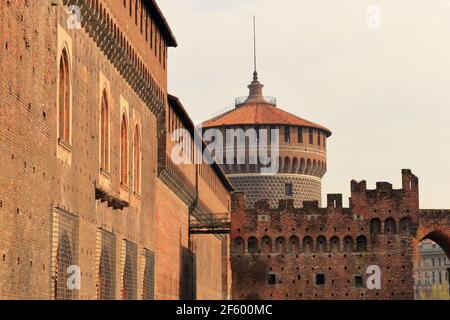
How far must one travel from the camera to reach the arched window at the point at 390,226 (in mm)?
57062

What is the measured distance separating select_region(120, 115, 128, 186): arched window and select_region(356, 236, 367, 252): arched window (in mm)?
28126

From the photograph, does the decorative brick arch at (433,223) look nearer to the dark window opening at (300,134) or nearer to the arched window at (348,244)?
the arched window at (348,244)

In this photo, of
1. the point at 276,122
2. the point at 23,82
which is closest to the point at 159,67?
the point at 23,82

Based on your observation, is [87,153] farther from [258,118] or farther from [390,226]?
[258,118]

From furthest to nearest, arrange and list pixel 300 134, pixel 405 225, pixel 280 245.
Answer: pixel 300 134 < pixel 280 245 < pixel 405 225

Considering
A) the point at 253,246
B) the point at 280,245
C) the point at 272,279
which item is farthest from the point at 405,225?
the point at 253,246

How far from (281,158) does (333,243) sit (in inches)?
571

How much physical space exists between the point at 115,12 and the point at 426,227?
31931 mm

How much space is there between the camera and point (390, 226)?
188 ft

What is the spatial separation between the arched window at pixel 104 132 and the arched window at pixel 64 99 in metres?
4.05

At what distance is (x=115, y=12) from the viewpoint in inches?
1140

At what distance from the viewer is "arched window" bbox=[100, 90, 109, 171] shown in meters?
27.7

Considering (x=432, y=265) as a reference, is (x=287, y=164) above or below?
above

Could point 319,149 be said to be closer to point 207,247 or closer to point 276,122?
point 276,122
